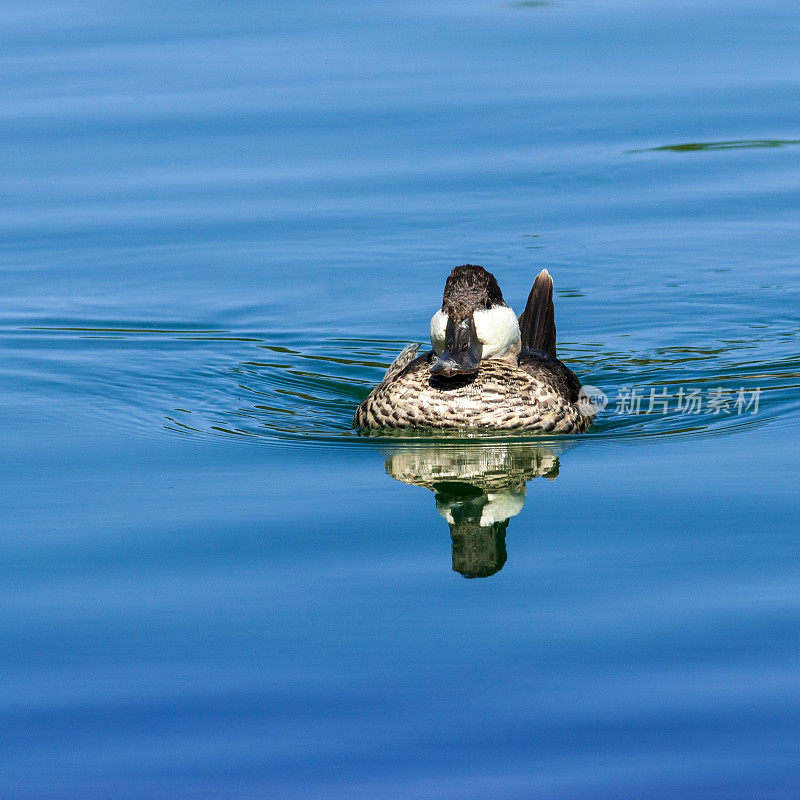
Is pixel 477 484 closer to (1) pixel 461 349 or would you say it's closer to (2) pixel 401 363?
(1) pixel 461 349

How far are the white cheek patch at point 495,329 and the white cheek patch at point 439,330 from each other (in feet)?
0.62

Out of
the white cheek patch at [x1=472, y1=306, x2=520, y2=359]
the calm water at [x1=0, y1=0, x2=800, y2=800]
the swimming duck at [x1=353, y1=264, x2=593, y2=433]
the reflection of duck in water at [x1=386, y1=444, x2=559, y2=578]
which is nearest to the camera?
the calm water at [x1=0, y1=0, x2=800, y2=800]

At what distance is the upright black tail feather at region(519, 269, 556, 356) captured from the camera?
10.7 m

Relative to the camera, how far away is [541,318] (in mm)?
10719

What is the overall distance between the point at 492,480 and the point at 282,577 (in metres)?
1.96

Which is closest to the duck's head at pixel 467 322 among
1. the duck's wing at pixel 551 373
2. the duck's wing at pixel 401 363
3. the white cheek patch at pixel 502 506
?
the duck's wing at pixel 551 373

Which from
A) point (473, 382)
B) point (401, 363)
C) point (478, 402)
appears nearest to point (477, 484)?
point (478, 402)

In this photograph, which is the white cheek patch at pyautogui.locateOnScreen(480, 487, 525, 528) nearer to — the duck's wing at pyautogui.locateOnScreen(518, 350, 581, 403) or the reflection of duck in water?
the reflection of duck in water

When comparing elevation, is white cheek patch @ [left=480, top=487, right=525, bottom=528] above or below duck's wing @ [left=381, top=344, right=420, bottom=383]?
below

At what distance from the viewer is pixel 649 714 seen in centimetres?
516

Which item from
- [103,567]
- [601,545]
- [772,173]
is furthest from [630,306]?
[103,567]

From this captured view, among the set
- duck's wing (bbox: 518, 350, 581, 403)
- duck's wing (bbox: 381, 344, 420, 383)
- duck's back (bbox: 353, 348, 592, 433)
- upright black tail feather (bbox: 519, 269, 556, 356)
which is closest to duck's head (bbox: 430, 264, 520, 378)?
duck's back (bbox: 353, 348, 592, 433)

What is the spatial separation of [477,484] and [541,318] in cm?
294

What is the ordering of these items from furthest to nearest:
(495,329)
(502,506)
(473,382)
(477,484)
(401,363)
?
(401,363) < (495,329) < (473,382) < (477,484) < (502,506)
